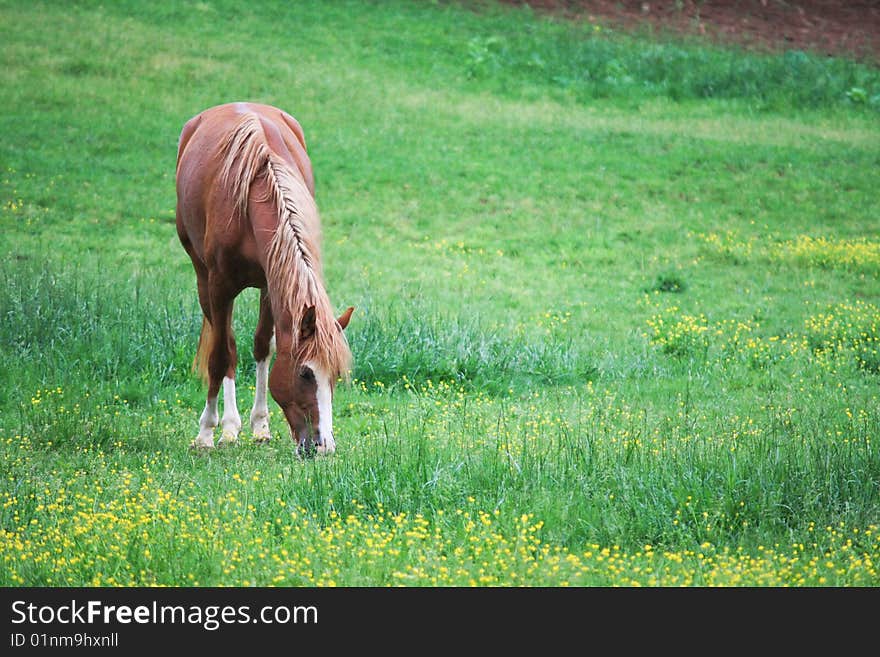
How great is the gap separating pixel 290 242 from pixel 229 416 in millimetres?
1875

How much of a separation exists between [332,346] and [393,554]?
5.58 ft

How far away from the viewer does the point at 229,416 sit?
787 cm

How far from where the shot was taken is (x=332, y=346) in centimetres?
638

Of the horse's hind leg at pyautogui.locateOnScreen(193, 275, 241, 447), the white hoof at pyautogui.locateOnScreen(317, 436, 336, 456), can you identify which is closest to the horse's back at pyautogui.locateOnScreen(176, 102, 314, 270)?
the horse's hind leg at pyautogui.locateOnScreen(193, 275, 241, 447)

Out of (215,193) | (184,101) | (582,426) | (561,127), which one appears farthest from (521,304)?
(184,101)

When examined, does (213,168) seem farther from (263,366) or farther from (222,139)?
(263,366)

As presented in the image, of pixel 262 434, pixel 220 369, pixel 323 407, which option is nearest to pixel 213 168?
pixel 220 369

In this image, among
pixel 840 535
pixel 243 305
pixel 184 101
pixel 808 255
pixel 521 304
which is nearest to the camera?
pixel 840 535

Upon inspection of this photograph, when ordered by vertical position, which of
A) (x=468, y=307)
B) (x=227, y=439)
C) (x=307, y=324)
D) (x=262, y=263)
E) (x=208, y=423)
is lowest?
(x=468, y=307)

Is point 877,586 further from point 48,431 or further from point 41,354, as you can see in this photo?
point 41,354

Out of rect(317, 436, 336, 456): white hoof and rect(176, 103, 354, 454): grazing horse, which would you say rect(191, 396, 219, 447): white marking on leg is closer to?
rect(176, 103, 354, 454): grazing horse

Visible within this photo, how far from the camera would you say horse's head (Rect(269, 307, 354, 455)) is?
6.38 m

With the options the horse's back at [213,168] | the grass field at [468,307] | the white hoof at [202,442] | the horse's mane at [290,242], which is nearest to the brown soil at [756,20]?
the grass field at [468,307]

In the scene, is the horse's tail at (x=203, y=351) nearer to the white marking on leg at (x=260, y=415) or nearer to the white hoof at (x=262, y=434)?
the white marking on leg at (x=260, y=415)
